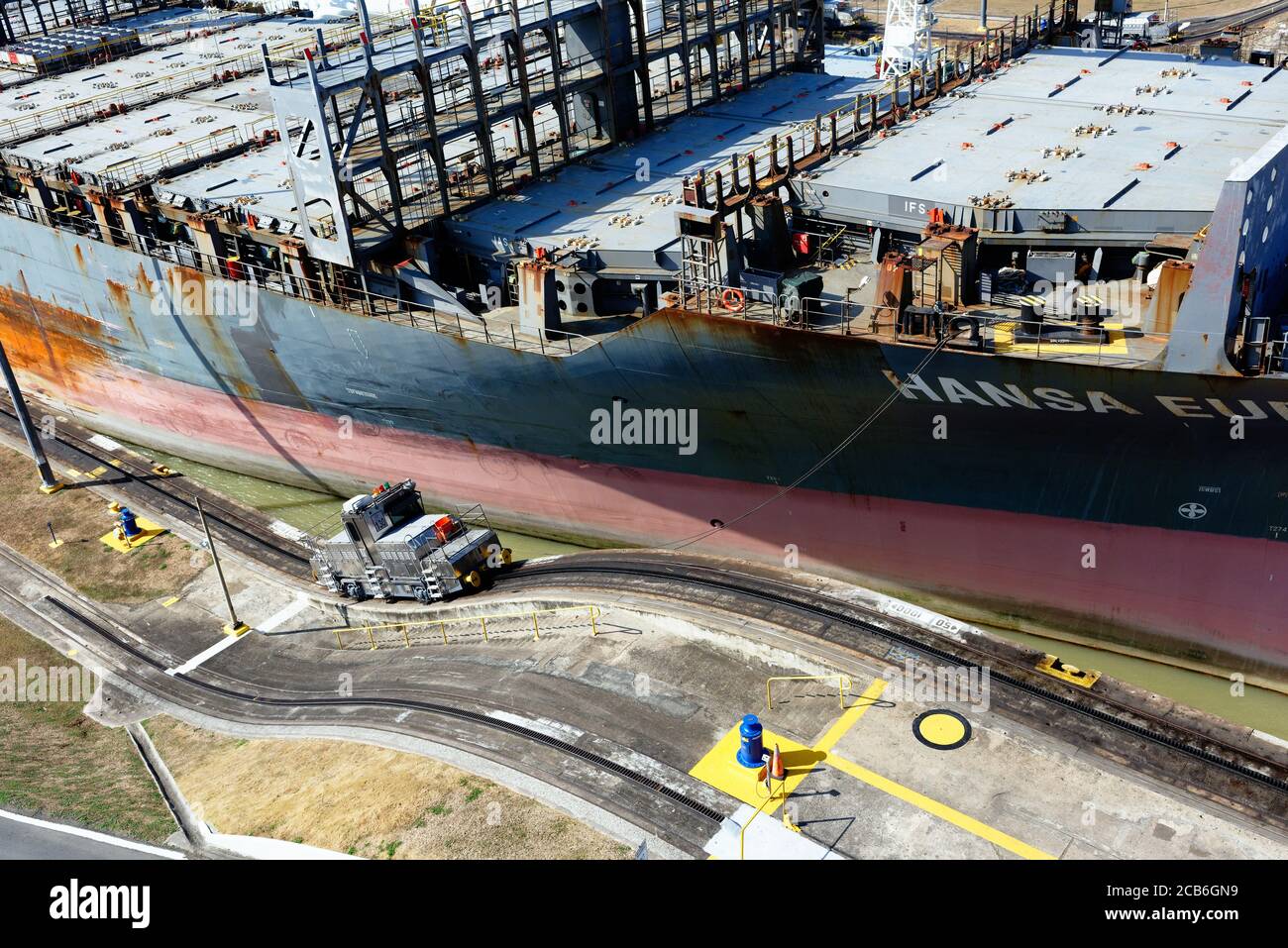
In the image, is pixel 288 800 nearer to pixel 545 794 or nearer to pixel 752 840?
pixel 545 794

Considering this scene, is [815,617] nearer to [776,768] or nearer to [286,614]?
[776,768]

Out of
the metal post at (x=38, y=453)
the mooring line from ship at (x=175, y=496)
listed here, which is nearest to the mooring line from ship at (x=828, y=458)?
the mooring line from ship at (x=175, y=496)

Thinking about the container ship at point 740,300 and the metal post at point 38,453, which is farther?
the metal post at point 38,453

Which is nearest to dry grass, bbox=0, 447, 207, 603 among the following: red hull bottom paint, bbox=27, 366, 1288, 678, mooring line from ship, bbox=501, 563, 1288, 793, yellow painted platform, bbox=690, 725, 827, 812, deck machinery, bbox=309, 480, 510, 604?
red hull bottom paint, bbox=27, 366, 1288, 678

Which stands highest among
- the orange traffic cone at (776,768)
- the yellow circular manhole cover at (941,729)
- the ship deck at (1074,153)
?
the ship deck at (1074,153)

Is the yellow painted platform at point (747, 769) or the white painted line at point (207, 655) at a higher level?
the yellow painted platform at point (747, 769)
